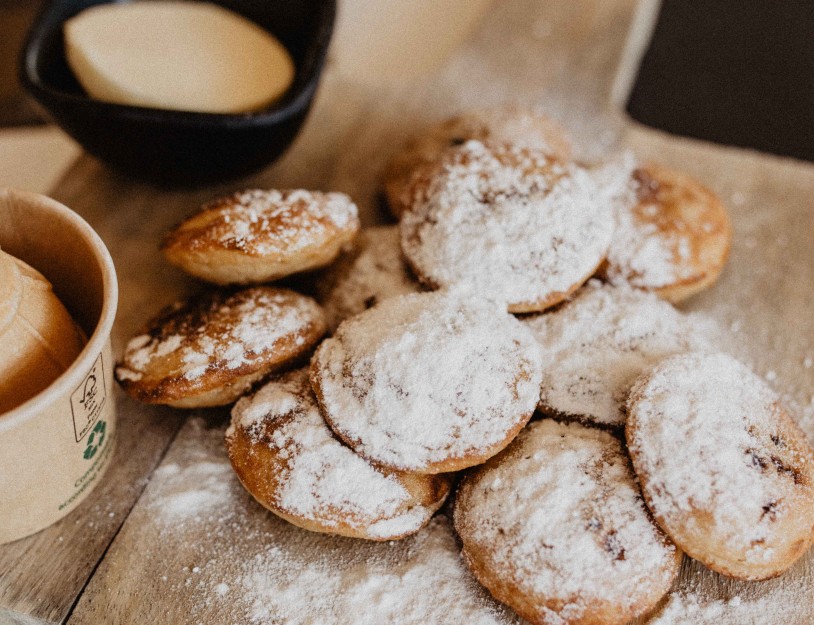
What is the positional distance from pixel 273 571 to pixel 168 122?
71cm

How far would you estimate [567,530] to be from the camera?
2.83 ft

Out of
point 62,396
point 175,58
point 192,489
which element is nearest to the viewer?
point 62,396

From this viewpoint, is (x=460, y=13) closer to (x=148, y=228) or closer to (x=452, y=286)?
(x=148, y=228)

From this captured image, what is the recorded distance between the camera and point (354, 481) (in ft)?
2.98

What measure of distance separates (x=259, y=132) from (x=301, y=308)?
36 centimetres

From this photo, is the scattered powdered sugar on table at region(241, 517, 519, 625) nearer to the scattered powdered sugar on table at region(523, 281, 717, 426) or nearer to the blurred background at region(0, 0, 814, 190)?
the scattered powdered sugar on table at region(523, 281, 717, 426)

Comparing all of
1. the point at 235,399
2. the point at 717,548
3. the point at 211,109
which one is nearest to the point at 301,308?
the point at 235,399

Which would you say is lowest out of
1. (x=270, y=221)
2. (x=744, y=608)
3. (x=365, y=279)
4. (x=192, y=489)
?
(x=192, y=489)

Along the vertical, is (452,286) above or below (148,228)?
above

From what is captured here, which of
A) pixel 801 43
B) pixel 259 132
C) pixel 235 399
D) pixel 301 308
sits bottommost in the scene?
pixel 235 399

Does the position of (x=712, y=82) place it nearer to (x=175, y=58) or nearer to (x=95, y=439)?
(x=175, y=58)

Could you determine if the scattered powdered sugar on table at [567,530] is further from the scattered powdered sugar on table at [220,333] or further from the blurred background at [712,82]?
the blurred background at [712,82]

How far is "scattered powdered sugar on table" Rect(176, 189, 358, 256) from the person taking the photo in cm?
101

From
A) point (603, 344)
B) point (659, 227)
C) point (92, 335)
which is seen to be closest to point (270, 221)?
point (92, 335)
